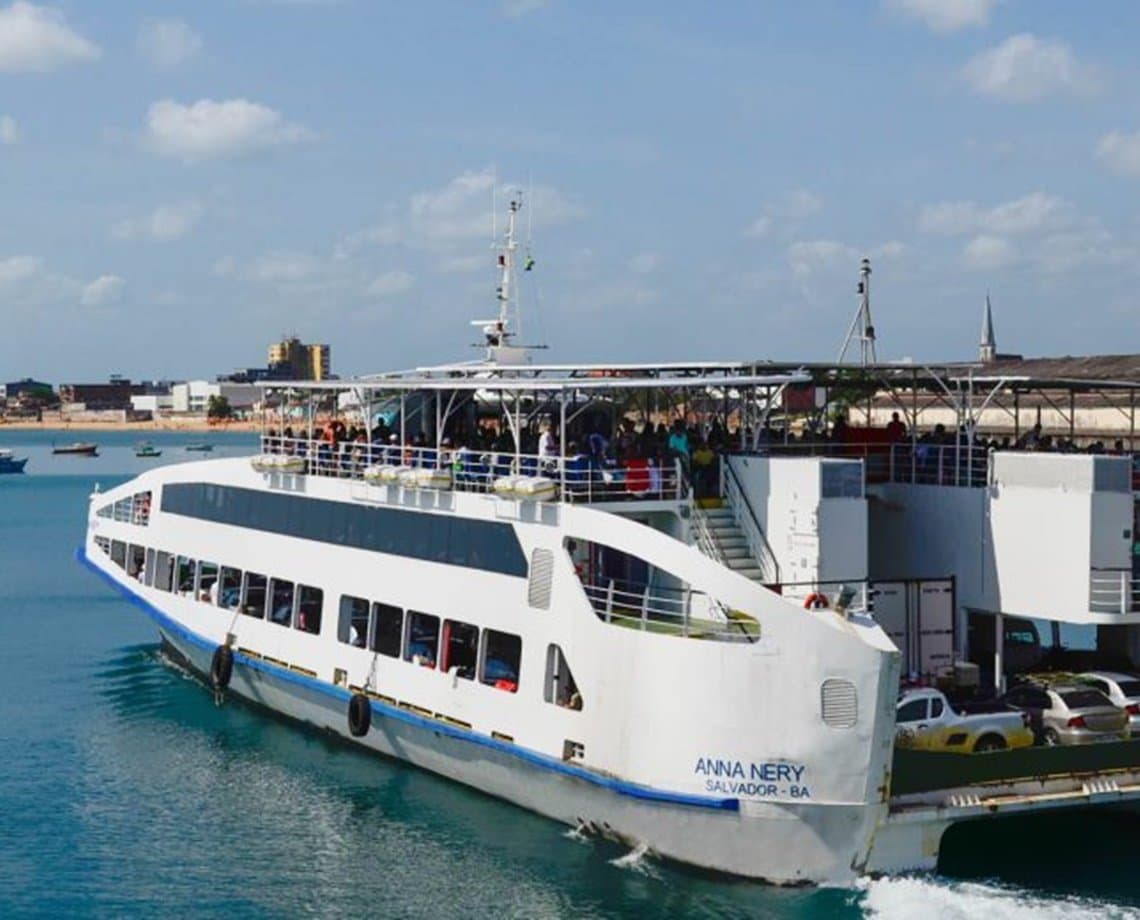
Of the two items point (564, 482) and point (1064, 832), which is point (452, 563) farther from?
point (1064, 832)

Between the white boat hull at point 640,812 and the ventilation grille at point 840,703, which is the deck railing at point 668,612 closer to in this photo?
the ventilation grille at point 840,703

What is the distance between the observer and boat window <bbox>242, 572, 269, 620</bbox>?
93.8 ft

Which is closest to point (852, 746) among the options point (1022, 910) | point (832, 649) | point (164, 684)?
point (832, 649)

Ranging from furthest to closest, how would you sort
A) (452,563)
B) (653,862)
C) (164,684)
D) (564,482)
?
(164,684) < (452,563) < (564,482) < (653,862)

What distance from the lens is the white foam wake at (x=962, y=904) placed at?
18.2 metres

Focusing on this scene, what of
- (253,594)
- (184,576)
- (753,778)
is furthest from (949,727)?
(184,576)

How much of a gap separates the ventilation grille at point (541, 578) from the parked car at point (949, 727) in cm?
475

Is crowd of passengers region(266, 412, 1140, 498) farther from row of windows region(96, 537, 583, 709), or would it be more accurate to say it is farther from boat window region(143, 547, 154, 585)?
boat window region(143, 547, 154, 585)

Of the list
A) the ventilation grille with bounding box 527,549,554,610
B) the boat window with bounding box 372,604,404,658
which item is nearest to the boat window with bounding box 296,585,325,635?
the boat window with bounding box 372,604,404,658

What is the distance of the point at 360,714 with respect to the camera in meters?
24.7

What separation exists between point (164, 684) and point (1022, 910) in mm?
19730

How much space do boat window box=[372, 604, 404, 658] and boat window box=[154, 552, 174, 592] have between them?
798 cm

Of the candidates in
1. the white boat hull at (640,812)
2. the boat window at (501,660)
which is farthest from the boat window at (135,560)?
the boat window at (501,660)

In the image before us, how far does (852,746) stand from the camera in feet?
59.9
